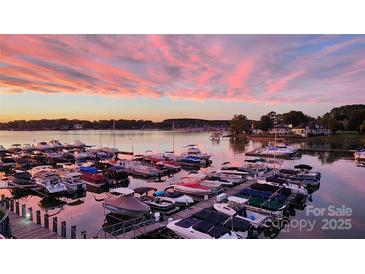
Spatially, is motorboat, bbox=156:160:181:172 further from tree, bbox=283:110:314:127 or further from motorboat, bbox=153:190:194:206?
tree, bbox=283:110:314:127

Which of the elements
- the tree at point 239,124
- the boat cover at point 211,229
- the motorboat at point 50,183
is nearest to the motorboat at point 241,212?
the boat cover at point 211,229

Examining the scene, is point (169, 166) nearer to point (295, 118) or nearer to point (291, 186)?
point (291, 186)

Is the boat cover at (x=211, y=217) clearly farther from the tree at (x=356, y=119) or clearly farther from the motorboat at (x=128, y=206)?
the tree at (x=356, y=119)

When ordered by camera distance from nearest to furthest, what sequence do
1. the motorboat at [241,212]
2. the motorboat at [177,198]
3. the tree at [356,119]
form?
the motorboat at [241,212] < the motorboat at [177,198] < the tree at [356,119]

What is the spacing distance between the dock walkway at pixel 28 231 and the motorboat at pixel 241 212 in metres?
5.23

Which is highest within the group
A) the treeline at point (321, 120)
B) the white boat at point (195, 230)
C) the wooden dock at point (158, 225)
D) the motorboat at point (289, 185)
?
the treeline at point (321, 120)

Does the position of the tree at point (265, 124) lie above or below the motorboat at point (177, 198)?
above

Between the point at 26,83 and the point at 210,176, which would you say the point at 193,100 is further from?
the point at 26,83

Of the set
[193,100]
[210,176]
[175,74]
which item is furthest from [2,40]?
[193,100]

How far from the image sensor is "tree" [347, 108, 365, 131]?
49.4 metres

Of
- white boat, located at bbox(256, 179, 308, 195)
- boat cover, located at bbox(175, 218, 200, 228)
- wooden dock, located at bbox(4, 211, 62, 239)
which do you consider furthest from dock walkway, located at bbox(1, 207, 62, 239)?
white boat, located at bbox(256, 179, 308, 195)

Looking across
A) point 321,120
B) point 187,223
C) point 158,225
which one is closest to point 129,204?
point 158,225

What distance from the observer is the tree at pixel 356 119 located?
49438 millimetres

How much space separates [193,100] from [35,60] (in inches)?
447
